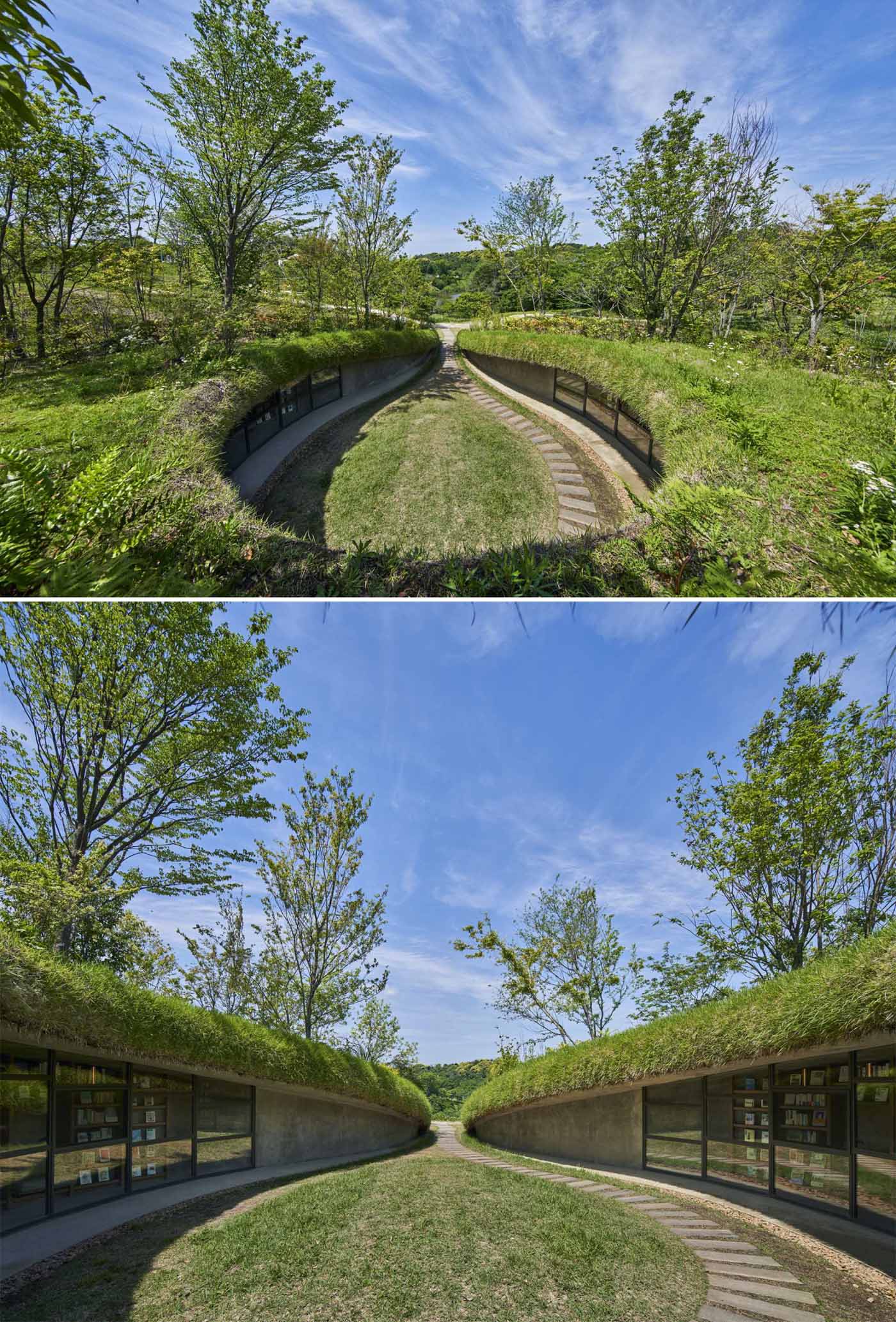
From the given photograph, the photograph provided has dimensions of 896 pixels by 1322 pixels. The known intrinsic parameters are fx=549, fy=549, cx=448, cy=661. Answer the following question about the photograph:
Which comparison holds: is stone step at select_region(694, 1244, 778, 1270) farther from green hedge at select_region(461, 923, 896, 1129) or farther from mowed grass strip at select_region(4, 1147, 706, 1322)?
green hedge at select_region(461, 923, 896, 1129)

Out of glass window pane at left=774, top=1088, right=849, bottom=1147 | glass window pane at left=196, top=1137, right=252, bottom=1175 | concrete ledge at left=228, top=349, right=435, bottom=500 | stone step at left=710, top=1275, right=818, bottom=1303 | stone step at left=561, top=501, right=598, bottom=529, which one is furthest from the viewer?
concrete ledge at left=228, top=349, right=435, bottom=500

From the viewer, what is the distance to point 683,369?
27.0 feet

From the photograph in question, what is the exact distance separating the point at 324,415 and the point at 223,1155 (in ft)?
42.3

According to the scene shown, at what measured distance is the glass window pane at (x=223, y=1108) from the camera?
22.6 ft

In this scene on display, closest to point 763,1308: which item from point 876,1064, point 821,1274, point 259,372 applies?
point 821,1274

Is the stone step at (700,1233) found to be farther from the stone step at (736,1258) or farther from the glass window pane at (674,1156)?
the glass window pane at (674,1156)

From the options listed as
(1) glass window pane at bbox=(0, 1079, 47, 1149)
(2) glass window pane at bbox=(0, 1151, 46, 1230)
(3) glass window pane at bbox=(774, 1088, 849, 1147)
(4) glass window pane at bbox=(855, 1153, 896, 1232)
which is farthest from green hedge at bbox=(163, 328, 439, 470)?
(4) glass window pane at bbox=(855, 1153, 896, 1232)

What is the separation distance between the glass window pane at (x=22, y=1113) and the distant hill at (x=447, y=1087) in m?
27.8

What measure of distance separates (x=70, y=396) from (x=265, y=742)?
582cm

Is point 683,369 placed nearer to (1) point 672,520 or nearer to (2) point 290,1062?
(1) point 672,520

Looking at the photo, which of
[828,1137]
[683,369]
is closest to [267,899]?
[828,1137]

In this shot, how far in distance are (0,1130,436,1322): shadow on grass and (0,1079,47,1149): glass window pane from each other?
0.94 m

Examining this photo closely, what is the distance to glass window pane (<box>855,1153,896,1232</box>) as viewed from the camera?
14.3ft

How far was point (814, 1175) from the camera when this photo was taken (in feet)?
17.2
